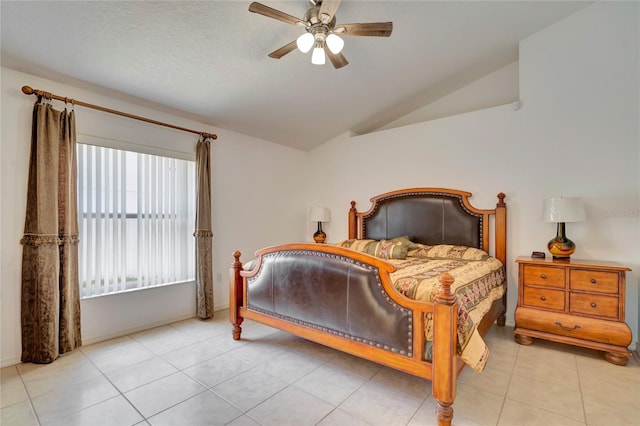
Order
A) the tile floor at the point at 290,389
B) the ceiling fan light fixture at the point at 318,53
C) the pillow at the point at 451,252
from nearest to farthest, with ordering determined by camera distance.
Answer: the tile floor at the point at 290,389 → the ceiling fan light fixture at the point at 318,53 → the pillow at the point at 451,252

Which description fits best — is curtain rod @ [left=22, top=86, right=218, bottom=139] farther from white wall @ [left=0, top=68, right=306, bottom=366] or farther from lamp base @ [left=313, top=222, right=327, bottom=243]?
lamp base @ [left=313, top=222, right=327, bottom=243]

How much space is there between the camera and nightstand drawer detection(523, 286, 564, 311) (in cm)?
279

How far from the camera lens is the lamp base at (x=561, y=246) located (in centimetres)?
294

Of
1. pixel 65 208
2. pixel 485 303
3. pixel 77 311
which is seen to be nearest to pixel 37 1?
pixel 65 208

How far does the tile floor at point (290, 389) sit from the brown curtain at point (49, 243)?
0.24 meters

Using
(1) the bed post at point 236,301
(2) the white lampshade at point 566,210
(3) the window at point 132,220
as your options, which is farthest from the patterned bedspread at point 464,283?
(3) the window at point 132,220

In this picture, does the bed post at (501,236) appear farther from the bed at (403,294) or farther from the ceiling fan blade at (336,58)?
the ceiling fan blade at (336,58)

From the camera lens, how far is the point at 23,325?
2.52 m

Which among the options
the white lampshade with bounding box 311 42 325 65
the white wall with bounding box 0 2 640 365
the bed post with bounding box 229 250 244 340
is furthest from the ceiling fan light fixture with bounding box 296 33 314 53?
the white wall with bounding box 0 2 640 365

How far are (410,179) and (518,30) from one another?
201cm

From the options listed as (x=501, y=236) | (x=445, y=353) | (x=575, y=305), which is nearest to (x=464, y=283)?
(x=445, y=353)

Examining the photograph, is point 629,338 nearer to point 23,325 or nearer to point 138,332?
point 138,332

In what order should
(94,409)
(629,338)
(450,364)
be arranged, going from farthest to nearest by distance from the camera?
(629,338) < (94,409) < (450,364)

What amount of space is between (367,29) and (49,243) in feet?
10.1
